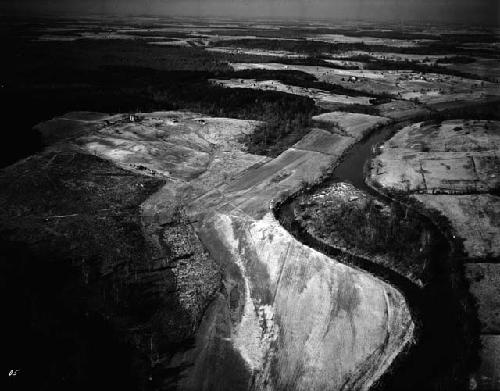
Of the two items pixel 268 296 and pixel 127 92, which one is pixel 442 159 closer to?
pixel 268 296

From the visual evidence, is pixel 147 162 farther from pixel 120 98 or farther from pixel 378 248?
pixel 120 98

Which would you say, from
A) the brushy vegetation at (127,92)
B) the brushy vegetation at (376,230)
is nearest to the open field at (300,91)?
the brushy vegetation at (127,92)

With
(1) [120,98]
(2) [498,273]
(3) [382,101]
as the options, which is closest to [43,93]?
(1) [120,98]

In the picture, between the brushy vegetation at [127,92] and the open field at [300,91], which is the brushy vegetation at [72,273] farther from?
the open field at [300,91]

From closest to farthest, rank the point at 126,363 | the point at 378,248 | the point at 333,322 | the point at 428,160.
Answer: the point at 126,363, the point at 333,322, the point at 378,248, the point at 428,160

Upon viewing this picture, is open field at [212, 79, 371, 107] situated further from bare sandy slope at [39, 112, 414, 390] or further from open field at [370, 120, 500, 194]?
bare sandy slope at [39, 112, 414, 390]

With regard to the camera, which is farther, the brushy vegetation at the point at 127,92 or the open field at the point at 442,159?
the brushy vegetation at the point at 127,92

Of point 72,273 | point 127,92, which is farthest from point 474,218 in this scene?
point 127,92

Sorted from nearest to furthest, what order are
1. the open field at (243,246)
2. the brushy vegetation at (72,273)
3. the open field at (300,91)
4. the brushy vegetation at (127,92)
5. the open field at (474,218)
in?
1. the brushy vegetation at (72,273)
2. the open field at (243,246)
3. the open field at (474,218)
4. the brushy vegetation at (127,92)
5. the open field at (300,91)
